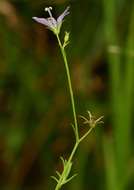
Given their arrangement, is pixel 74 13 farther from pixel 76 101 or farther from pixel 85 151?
pixel 85 151

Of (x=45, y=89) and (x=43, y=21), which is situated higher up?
(x=43, y=21)

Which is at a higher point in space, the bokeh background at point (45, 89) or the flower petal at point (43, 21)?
the flower petal at point (43, 21)

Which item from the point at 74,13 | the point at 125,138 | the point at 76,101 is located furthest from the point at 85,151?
the point at 74,13

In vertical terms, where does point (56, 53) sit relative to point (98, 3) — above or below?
below

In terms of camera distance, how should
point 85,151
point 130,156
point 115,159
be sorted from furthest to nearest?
1. point 85,151
2. point 130,156
3. point 115,159

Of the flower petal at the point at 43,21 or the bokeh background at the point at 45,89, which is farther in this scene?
the bokeh background at the point at 45,89

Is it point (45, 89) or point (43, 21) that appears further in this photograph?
point (45, 89)

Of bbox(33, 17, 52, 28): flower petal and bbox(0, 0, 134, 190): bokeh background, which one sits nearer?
bbox(33, 17, 52, 28): flower petal

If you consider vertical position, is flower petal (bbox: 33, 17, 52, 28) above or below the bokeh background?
above
